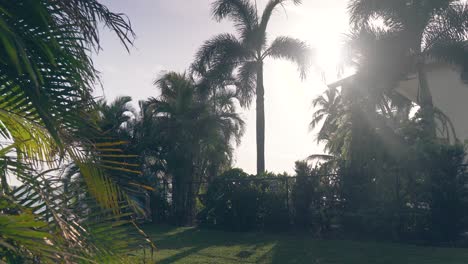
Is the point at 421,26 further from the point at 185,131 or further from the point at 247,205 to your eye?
the point at 185,131

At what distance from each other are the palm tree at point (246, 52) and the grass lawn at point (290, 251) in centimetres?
854

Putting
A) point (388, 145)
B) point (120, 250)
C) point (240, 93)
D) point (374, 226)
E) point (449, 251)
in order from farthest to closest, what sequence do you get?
point (240, 93) < point (388, 145) < point (374, 226) < point (449, 251) < point (120, 250)

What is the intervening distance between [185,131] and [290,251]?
360 inches

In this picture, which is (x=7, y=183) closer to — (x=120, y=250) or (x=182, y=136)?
(x=120, y=250)

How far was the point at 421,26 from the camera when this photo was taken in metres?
→ 17.5

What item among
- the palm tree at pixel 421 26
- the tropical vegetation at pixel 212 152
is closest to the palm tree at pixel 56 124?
the tropical vegetation at pixel 212 152

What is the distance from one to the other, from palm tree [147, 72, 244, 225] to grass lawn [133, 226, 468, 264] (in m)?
4.57

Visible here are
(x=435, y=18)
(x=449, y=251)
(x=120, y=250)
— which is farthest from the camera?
(x=435, y=18)

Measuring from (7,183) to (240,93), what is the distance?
21224mm

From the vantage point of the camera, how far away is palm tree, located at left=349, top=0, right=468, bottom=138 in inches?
682

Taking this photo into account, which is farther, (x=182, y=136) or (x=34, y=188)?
(x=182, y=136)

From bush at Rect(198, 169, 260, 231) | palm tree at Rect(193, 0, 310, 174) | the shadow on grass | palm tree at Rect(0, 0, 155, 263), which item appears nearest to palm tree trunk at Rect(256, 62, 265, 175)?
palm tree at Rect(193, 0, 310, 174)

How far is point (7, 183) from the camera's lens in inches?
96.2

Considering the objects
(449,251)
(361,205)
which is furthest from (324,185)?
(449,251)
